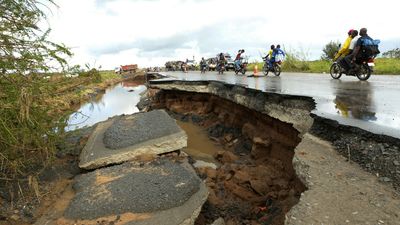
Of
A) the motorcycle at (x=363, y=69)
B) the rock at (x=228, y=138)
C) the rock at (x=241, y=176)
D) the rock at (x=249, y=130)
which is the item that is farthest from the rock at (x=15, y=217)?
the motorcycle at (x=363, y=69)

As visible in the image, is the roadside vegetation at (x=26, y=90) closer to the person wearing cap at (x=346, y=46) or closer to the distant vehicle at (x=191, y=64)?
the person wearing cap at (x=346, y=46)

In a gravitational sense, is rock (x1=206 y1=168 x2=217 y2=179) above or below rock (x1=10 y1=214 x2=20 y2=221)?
below

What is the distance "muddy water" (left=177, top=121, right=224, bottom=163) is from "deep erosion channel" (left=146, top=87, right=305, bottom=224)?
248 millimetres

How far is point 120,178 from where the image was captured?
530 cm

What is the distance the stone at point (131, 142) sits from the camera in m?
6.26

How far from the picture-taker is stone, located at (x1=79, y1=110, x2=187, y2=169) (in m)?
6.26

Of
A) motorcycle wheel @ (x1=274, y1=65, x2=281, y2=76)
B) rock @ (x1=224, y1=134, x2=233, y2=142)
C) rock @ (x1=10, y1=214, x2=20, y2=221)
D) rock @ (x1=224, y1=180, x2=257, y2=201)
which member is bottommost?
rock @ (x1=224, y1=134, x2=233, y2=142)

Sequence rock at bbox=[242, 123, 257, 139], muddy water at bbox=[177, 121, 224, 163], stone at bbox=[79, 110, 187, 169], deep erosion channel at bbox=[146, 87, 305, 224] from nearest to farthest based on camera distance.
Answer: deep erosion channel at bbox=[146, 87, 305, 224], stone at bbox=[79, 110, 187, 169], rock at bbox=[242, 123, 257, 139], muddy water at bbox=[177, 121, 224, 163]

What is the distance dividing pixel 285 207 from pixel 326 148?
3.04ft

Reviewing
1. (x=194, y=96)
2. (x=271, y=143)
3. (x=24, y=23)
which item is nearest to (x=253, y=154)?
(x=271, y=143)

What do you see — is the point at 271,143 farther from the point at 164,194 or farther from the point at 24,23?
Result: the point at 24,23

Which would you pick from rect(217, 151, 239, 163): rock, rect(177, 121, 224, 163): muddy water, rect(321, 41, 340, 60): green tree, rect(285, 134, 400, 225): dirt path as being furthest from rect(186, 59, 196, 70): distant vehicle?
rect(285, 134, 400, 225): dirt path

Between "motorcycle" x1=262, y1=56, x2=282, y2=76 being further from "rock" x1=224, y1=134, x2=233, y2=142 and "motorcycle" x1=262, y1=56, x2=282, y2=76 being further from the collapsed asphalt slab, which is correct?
the collapsed asphalt slab

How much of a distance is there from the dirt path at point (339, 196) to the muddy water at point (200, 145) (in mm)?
4830
